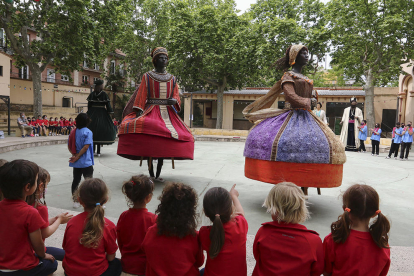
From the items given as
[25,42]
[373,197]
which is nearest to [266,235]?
[373,197]

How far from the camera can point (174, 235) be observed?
6.54ft

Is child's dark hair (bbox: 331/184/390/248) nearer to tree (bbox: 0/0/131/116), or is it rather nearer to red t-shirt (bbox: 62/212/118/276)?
red t-shirt (bbox: 62/212/118/276)

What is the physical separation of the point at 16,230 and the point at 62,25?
662 inches

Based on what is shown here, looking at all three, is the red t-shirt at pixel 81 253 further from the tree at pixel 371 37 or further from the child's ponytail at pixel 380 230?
the tree at pixel 371 37

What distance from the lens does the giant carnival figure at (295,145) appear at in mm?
3863

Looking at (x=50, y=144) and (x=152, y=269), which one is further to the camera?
(x=50, y=144)

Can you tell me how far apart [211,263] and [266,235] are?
39 cm

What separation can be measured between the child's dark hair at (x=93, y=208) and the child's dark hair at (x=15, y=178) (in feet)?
1.11

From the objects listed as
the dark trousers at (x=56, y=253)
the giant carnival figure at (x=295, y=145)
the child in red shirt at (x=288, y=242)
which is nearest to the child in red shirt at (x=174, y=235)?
the child in red shirt at (x=288, y=242)

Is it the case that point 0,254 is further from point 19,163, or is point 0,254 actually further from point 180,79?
point 180,79

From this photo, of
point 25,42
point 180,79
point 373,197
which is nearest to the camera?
point 373,197

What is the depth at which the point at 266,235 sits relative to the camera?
202 centimetres

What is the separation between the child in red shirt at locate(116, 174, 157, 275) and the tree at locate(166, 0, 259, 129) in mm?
21695

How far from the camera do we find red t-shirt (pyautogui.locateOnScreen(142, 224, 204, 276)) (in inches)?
78.9
